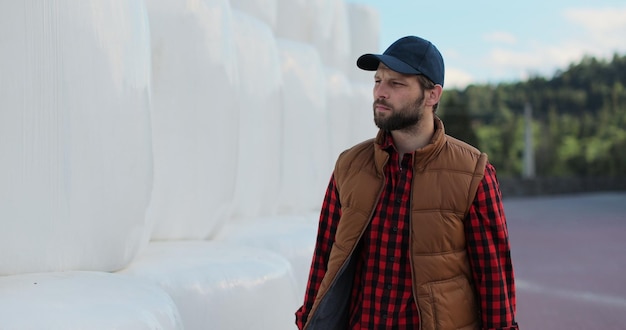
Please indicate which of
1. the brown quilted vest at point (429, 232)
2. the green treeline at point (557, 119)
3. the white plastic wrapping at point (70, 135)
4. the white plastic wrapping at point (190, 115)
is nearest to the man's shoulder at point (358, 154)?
the brown quilted vest at point (429, 232)

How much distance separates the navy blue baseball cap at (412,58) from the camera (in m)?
1.81

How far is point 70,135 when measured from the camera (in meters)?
2.14

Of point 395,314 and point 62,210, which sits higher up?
point 62,210

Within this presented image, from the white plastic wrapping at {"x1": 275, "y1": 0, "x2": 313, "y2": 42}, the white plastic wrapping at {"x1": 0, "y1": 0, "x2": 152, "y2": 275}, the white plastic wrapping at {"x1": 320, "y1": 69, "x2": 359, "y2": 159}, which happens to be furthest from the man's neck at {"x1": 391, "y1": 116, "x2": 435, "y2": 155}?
the white plastic wrapping at {"x1": 320, "y1": 69, "x2": 359, "y2": 159}

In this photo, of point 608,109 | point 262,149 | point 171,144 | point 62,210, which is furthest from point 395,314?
point 608,109

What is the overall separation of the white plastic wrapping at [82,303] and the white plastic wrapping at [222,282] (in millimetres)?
313

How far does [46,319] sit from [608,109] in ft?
129

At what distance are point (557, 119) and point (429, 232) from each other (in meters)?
38.2

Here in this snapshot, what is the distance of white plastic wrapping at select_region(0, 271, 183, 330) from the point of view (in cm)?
174

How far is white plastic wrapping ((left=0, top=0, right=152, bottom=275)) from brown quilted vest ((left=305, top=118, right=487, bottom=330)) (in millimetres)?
757

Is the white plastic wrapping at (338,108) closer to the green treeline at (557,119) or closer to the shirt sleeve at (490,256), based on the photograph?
the shirt sleeve at (490,256)

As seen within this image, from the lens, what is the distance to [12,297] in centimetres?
181

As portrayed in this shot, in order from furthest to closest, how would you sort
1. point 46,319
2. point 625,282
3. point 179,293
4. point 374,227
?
point 625,282
point 179,293
point 374,227
point 46,319

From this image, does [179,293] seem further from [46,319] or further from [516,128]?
[516,128]
